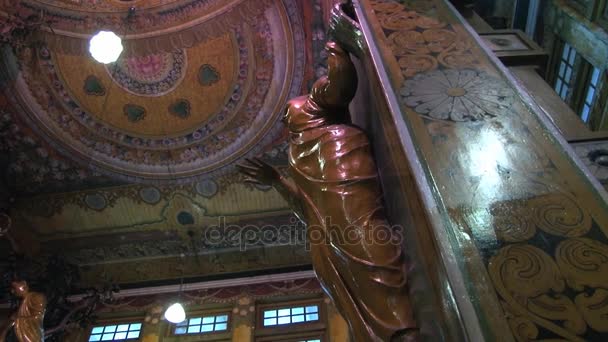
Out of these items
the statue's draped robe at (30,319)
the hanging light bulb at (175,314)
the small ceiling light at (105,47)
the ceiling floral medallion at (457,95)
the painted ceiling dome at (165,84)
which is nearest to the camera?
the ceiling floral medallion at (457,95)

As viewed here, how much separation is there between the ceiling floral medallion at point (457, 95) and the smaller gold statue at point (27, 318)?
483cm

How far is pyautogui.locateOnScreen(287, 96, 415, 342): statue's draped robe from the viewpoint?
1604 millimetres

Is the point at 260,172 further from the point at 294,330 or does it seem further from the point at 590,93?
the point at 294,330

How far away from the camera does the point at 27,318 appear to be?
5082 mm

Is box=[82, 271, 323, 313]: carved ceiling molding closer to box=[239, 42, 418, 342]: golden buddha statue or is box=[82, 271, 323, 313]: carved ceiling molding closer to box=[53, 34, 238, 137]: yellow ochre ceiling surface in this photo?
box=[53, 34, 238, 137]: yellow ochre ceiling surface

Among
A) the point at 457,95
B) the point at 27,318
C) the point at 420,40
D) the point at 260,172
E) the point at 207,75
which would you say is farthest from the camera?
the point at 207,75

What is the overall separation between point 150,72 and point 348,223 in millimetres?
5229

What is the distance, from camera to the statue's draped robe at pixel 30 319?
4.96 meters

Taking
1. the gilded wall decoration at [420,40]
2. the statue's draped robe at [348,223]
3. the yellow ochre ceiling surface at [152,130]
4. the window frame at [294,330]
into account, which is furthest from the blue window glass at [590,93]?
the window frame at [294,330]

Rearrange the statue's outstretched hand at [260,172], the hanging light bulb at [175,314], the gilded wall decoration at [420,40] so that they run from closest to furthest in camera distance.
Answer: the gilded wall decoration at [420,40], the statue's outstretched hand at [260,172], the hanging light bulb at [175,314]

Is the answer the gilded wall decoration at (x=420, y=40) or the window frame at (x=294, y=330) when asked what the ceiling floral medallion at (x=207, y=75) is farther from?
the gilded wall decoration at (x=420, y=40)

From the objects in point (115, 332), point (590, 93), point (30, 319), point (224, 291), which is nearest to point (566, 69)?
point (590, 93)

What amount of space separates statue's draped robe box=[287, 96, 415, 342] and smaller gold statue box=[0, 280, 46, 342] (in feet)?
13.6

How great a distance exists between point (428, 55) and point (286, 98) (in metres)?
4.09
